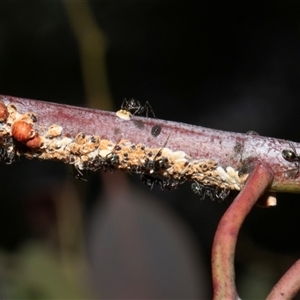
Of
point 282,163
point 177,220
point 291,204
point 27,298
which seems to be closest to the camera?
point 282,163

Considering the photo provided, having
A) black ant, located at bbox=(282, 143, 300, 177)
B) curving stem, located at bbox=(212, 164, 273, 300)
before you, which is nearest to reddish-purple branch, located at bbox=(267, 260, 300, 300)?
curving stem, located at bbox=(212, 164, 273, 300)

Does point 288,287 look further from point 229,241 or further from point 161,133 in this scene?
point 161,133

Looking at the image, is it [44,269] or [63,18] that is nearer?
[44,269]

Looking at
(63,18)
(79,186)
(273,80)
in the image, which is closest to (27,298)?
(79,186)

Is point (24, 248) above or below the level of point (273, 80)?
below

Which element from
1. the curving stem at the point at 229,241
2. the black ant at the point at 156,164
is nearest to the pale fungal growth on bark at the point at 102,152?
the black ant at the point at 156,164

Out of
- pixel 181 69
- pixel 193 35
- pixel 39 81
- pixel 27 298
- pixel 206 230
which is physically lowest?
pixel 27 298

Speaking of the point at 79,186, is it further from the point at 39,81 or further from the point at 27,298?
the point at 27,298

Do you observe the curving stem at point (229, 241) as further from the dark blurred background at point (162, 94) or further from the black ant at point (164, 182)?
the dark blurred background at point (162, 94)
